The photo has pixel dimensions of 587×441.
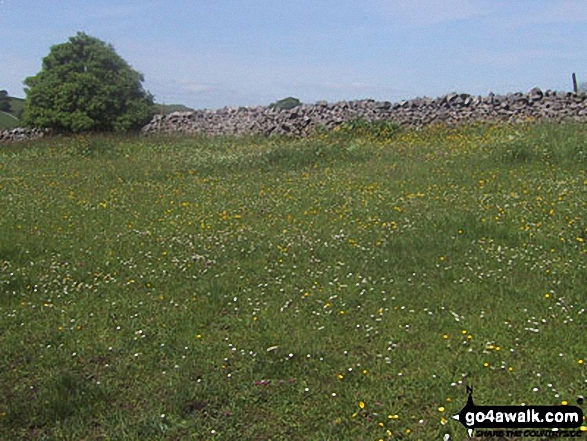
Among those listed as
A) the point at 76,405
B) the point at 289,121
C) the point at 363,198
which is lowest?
the point at 76,405

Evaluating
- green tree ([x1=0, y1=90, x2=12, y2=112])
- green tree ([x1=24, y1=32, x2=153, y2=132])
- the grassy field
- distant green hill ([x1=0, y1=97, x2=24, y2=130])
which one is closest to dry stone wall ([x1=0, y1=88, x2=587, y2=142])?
green tree ([x1=24, y1=32, x2=153, y2=132])

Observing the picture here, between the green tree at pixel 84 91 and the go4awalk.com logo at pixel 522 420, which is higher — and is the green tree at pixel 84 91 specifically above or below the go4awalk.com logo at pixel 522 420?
above

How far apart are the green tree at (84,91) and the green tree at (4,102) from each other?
12.4m

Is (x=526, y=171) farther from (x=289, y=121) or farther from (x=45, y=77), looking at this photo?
(x=45, y=77)

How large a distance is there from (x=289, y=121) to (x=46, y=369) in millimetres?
16609

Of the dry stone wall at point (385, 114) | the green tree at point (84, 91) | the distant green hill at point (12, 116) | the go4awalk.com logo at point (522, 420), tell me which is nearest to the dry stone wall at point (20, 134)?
the green tree at point (84, 91)

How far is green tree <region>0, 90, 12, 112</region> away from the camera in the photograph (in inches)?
1315

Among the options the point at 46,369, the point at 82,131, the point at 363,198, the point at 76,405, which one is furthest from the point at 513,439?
the point at 82,131

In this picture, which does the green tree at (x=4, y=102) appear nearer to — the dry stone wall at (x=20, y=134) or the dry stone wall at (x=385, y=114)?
the dry stone wall at (x=20, y=134)

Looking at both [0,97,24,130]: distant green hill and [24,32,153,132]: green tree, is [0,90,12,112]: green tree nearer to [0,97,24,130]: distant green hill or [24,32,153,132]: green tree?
[0,97,24,130]: distant green hill

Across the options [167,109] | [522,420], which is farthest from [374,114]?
[522,420]

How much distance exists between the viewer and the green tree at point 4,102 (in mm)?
33400

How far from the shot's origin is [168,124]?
22.9 meters

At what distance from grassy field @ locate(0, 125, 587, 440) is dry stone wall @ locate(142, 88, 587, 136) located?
6.43 metres
